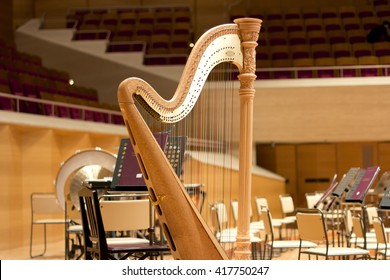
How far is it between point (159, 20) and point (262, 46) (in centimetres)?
269

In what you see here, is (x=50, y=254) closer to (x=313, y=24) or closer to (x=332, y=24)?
(x=313, y=24)

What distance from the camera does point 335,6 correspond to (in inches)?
695

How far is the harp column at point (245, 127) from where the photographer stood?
4398 millimetres

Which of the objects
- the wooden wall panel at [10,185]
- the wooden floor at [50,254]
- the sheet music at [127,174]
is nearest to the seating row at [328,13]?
the wooden wall panel at [10,185]

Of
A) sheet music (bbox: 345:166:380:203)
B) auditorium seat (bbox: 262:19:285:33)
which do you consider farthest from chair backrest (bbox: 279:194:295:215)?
auditorium seat (bbox: 262:19:285:33)

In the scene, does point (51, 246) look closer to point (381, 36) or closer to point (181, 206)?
point (181, 206)

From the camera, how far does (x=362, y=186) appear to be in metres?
6.59

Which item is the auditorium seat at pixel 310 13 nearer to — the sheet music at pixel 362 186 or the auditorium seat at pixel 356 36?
the auditorium seat at pixel 356 36

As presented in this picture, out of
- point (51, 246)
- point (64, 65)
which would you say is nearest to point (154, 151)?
A: point (51, 246)

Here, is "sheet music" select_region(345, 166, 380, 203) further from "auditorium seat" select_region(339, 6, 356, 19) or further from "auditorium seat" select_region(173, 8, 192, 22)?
"auditorium seat" select_region(173, 8, 192, 22)

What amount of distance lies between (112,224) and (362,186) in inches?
96.4

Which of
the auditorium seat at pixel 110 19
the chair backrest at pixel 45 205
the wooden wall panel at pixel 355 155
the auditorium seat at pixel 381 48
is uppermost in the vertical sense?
the auditorium seat at pixel 110 19

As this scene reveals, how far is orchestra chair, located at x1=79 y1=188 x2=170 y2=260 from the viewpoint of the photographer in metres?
4.84

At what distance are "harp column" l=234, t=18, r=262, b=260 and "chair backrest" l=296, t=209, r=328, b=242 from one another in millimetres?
1637
